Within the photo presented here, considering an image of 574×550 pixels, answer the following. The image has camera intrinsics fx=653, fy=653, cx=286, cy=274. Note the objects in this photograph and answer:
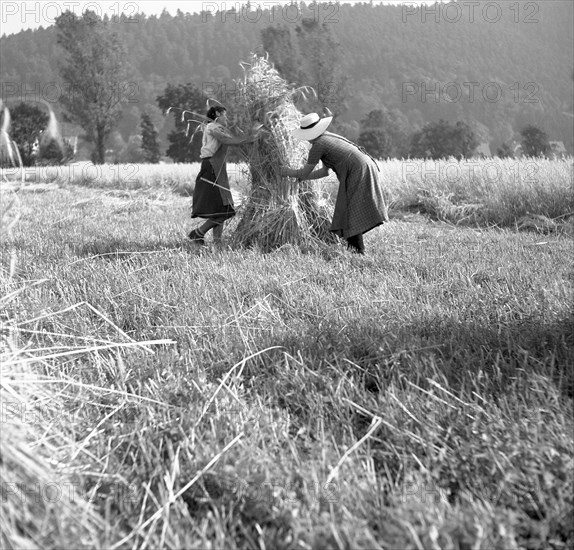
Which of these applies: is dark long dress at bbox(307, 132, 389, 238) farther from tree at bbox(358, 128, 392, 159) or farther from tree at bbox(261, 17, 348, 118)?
tree at bbox(358, 128, 392, 159)

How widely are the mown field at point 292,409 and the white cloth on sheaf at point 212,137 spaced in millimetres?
2202

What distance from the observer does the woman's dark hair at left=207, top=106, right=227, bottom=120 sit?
22.6 feet

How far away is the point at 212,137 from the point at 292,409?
4870mm

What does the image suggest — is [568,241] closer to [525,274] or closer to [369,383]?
[525,274]

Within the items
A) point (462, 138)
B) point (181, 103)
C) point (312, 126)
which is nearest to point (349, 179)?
point (312, 126)

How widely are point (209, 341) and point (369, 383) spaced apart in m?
0.82

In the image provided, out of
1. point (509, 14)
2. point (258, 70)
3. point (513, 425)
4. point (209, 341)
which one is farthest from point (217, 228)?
point (509, 14)

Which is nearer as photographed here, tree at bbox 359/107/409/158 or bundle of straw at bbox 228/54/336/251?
bundle of straw at bbox 228/54/336/251

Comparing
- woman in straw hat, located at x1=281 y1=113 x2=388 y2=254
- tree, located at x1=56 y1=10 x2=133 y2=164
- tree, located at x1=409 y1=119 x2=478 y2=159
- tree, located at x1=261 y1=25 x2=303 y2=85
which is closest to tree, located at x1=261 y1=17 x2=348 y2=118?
tree, located at x1=261 y1=25 x2=303 y2=85

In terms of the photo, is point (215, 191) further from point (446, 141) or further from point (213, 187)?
point (446, 141)

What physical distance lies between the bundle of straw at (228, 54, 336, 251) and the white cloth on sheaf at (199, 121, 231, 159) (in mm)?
148

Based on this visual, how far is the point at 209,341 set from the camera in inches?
121

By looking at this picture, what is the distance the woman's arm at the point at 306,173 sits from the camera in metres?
6.06

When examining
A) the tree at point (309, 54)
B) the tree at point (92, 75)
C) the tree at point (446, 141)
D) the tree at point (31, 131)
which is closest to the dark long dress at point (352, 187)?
the tree at point (31, 131)
